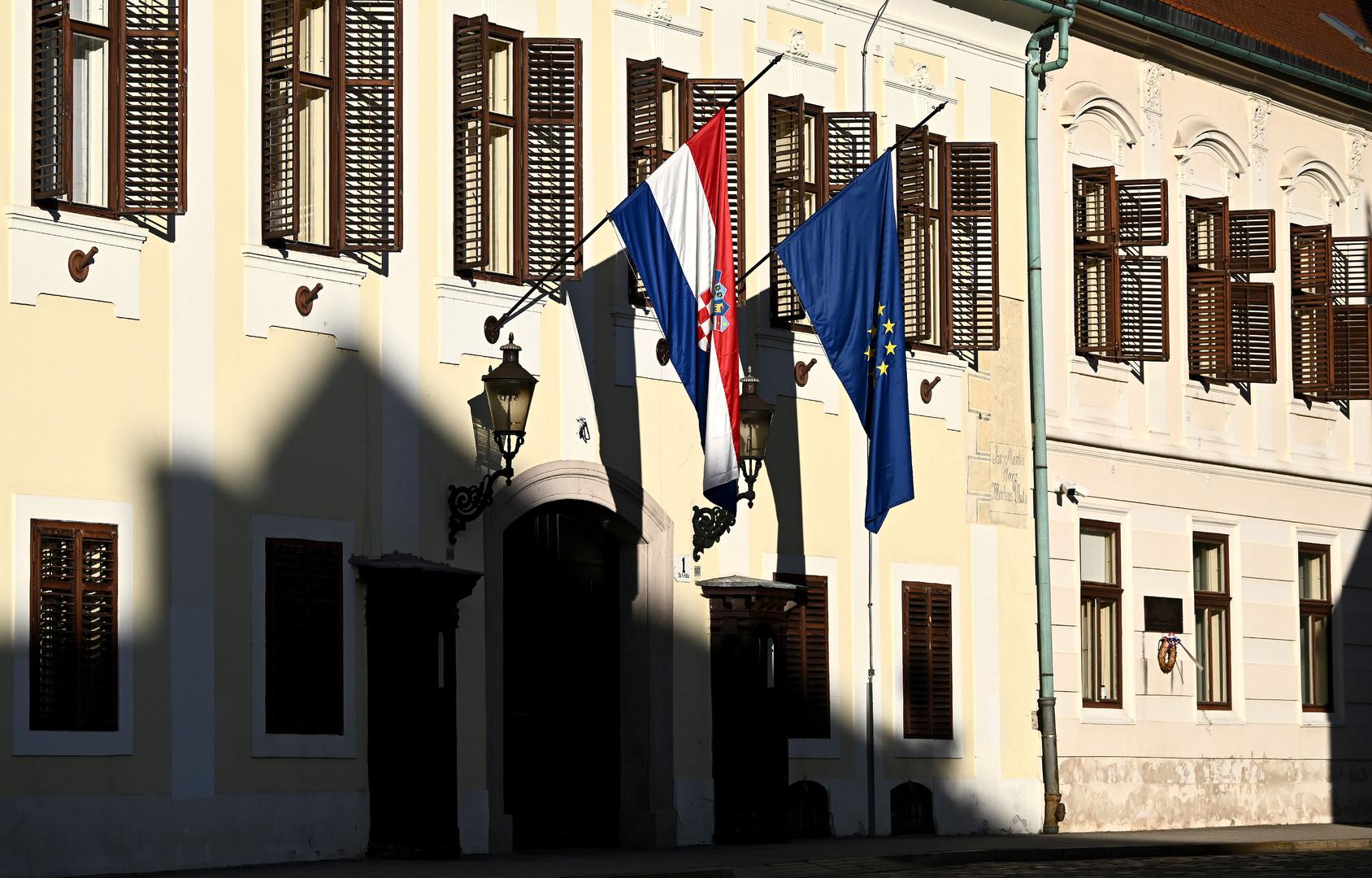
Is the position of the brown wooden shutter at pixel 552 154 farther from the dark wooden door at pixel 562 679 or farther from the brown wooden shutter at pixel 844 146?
the brown wooden shutter at pixel 844 146

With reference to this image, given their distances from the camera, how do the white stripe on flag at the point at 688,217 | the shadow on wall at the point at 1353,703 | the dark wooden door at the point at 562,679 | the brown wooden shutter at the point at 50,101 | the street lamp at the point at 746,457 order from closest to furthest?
the brown wooden shutter at the point at 50,101 → the white stripe on flag at the point at 688,217 → the dark wooden door at the point at 562,679 → the street lamp at the point at 746,457 → the shadow on wall at the point at 1353,703

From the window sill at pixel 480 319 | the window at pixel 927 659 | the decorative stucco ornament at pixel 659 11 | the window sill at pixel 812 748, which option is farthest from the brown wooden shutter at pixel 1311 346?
the window sill at pixel 480 319

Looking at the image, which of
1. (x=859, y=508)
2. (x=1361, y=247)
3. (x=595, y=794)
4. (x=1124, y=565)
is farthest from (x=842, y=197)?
(x=1361, y=247)

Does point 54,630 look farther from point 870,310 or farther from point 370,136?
point 870,310

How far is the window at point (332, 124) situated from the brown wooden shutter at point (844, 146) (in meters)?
5.11

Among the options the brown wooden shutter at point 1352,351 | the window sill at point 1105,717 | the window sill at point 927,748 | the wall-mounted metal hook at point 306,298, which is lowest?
the window sill at point 927,748

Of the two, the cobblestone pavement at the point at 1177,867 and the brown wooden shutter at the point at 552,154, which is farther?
the brown wooden shutter at the point at 552,154

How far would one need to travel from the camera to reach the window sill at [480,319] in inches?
763

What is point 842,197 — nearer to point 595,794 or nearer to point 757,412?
point 757,412

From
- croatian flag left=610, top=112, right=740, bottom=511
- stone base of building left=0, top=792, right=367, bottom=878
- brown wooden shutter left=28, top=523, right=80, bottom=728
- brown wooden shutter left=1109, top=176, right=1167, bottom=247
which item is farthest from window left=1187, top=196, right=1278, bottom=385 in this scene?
brown wooden shutter left=28, top=523, right=80, bottom=728

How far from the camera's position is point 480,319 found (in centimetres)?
1966

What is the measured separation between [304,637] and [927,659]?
23.4 feet

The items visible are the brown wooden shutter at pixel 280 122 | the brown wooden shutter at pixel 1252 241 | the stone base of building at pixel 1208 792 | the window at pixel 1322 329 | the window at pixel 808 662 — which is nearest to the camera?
the brown wooden shutter at pixel 280 122

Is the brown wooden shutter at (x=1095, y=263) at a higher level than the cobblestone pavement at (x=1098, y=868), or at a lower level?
higher
